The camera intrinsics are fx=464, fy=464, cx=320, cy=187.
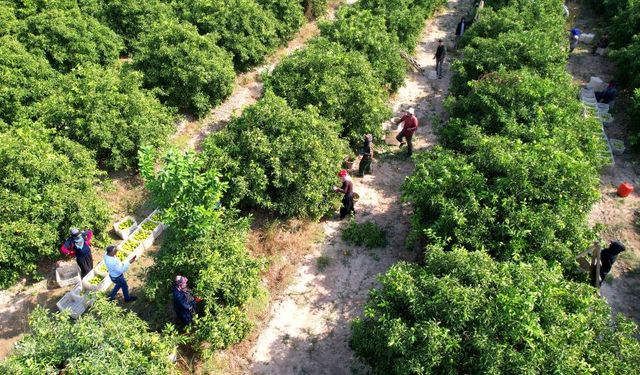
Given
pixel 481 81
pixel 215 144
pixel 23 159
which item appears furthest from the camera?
pixel 481 81

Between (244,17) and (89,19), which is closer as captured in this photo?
(89,19)

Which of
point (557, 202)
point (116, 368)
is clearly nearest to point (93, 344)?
point (116, 368)

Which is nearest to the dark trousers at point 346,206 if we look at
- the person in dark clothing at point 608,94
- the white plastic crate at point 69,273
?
the white plastic crate at point 69,273

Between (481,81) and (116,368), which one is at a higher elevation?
(481,81)

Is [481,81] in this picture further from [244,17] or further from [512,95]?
[244,17]

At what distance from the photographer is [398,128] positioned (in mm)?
15945

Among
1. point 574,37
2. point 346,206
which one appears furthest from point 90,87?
point 574,37

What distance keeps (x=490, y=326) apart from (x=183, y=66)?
11995 mm

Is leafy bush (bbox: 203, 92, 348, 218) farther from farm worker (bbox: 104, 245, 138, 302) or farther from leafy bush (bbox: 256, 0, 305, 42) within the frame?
leafy bush (bbox: 256, 0, 305, 42)

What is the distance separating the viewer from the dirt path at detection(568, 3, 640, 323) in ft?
35.5

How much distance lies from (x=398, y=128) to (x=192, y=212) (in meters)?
8.84

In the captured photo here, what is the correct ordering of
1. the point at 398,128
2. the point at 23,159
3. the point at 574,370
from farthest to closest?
1. the point at 398,128
2. the point at 23,159
3. the point at 574,370

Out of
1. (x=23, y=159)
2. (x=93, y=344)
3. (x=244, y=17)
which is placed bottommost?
(x=93, y=344)

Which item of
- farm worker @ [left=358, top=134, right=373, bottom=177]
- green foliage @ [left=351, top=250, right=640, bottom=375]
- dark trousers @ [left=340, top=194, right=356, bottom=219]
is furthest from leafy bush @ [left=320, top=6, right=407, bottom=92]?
green foliage @ [left=351, top=250, right=640, bottom=375]
